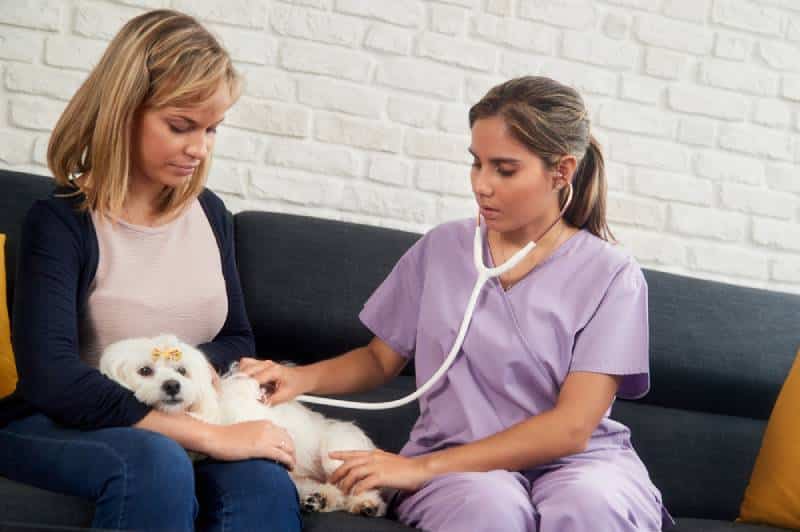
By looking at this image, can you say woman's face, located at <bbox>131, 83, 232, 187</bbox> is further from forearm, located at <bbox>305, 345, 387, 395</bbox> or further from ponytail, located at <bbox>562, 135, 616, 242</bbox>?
ponytail, located at <bbox>562, 135, 616, 242</bbox>

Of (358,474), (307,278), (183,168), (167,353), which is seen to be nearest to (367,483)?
(358,474)

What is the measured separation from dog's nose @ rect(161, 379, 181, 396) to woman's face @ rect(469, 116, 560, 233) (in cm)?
57

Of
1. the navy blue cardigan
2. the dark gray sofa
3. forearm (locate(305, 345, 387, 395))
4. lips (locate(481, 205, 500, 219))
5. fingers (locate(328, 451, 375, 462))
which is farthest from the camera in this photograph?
the dark gray sofa

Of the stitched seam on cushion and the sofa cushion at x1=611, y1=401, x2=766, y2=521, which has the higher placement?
the stitched seam on cushion

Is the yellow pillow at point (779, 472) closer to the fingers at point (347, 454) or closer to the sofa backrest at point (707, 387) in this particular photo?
the sofa backrest at point (707, 387)

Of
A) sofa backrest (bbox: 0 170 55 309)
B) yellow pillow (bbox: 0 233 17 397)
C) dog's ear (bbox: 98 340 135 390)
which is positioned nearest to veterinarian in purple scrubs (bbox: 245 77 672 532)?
dog's ear (bbox: 98 340 135 390)

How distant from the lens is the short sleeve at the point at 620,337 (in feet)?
5.55

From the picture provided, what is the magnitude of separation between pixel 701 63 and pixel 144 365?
5.52 ft

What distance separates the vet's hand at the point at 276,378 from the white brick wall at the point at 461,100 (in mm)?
735

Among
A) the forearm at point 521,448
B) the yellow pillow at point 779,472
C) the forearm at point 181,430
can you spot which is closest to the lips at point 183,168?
the forearm at point 181,430

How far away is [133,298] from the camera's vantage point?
1.69m

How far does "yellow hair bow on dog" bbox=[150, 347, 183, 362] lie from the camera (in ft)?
5.25

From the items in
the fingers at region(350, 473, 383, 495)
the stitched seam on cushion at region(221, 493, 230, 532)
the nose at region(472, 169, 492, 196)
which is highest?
the nose at region(472, 169, 492, 196)

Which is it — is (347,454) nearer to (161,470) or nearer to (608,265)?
(161,470)
